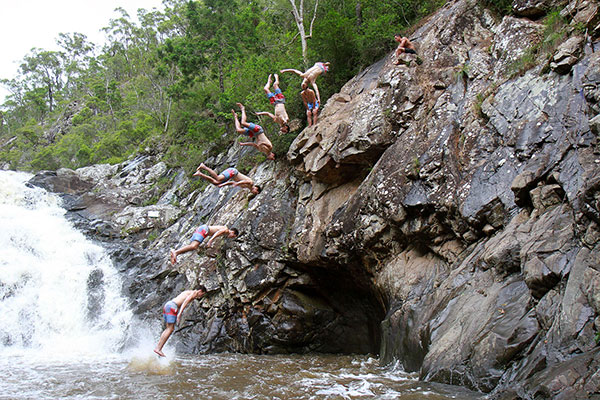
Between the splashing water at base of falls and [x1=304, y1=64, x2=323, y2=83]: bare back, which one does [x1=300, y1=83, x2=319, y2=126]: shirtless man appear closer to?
[x1=304, y1=64, x2=323, y2=83]: bare back

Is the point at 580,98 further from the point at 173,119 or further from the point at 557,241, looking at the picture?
the point at 173,119

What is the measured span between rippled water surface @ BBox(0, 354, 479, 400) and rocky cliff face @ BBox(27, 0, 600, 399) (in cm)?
85

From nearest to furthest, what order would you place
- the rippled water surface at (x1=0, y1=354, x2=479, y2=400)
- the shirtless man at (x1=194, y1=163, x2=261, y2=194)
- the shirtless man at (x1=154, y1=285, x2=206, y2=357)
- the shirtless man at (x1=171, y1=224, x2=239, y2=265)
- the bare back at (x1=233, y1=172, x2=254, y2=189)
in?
the rippled water surface at (x1=0, y1=354, x2=479, y2=400) → the shirtless man at (x1=154, y1=285, x2=206, y2=357) → the shirtless man at (x1=171, y1=224, x2=239, y2=265) → the shirtless man at (x1=194, y1=163, x2=261, y2=194) → the bare back at (x1=233, y1=172, x2=254, y2=189)

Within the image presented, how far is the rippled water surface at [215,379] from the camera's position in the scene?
7.05m

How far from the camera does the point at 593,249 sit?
507cm

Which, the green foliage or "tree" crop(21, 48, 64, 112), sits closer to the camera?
the green foliage

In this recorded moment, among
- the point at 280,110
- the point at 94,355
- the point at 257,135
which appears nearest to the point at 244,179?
the point at 257,135

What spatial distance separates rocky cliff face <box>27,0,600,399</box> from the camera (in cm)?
562

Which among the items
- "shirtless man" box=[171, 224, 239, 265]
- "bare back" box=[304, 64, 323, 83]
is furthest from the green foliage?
"shirtless man" box=[171, 224, 239, 265]

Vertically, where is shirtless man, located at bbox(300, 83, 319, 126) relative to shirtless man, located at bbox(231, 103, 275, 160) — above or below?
above

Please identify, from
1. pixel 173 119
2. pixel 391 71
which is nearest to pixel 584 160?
pixel 391 71

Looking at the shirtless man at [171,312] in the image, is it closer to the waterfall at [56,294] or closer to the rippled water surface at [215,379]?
the rippled water surface at [215,379]

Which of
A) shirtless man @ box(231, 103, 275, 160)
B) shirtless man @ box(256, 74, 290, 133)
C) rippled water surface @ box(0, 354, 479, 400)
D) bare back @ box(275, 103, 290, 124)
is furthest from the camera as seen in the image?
bare back @ box(275, 103, 290, 124)

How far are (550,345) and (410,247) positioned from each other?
5065 millimetres
